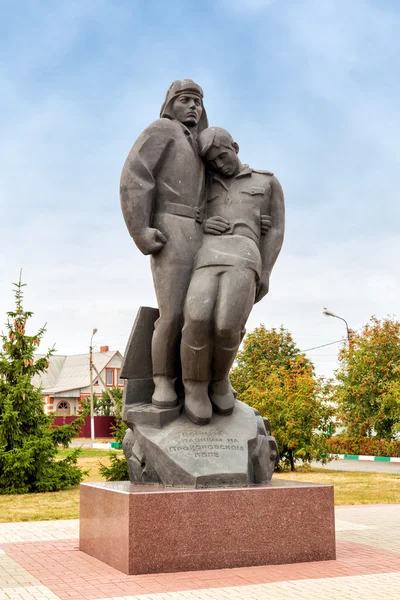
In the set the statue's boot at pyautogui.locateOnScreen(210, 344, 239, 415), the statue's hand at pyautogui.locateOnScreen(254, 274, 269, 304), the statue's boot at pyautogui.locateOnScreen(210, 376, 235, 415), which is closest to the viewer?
the statue's boot at pyautogui.locateOnScreen(210, 344, 239, 415)

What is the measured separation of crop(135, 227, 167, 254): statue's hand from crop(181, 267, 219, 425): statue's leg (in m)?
0.40

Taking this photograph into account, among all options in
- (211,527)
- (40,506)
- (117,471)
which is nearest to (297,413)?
(117,471)

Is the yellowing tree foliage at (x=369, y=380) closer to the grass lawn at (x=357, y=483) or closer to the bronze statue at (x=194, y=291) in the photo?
the grass lawn at (x=357, y=483)

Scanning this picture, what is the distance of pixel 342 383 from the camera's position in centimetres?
2559

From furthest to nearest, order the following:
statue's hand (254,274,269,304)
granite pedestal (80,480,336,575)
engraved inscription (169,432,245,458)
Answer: statue's hand (254,274,269,304), engraved inscription (169,432,245,458), granite pedestal (80,480,336,575)

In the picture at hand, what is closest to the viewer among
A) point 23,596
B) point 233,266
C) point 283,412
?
point 23,596

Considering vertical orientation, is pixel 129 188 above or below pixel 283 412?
above

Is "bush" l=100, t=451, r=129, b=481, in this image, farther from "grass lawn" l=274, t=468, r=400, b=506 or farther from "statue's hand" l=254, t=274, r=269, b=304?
"statue's hand" l=254, t=274, r=269, b=304

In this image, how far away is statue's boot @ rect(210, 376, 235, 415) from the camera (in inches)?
255

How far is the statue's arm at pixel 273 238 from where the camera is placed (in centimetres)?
677

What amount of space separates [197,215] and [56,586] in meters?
3.26

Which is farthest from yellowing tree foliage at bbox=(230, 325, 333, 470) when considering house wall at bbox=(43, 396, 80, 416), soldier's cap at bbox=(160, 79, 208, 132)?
house wall at bbox=(43, 396, 80, 416)

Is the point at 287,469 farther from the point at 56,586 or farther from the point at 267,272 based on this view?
the point at 56,586

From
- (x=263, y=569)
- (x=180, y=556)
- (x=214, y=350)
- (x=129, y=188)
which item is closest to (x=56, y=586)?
(x=180, y=556)
